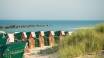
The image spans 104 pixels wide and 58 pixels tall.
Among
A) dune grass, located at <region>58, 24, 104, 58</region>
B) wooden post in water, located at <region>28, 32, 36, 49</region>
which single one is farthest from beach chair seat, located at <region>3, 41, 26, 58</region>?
wooden post in water, located at <region>28, 32, 36, 49</region>

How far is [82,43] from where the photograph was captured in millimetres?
8336

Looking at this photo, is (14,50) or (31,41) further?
(31,41)

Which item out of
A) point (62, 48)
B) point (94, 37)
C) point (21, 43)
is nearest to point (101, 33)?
point (94, 37)

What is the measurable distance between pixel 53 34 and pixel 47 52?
163 centimetres

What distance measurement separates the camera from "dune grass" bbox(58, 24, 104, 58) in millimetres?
7887

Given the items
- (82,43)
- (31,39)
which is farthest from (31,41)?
(82,43)

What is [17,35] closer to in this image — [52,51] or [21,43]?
[52,51]

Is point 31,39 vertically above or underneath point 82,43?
underneath

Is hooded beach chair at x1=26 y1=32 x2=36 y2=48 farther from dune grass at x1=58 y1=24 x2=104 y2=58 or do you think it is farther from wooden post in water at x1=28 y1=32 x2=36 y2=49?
dune grass at x1=58 y1=24 x2=104 y2=58

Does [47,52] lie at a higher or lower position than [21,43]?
lower

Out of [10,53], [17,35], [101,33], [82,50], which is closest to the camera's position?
[10,53]

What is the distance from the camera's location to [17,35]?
410 inches

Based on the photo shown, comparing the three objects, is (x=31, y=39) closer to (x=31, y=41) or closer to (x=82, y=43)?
(x=31, y=41)

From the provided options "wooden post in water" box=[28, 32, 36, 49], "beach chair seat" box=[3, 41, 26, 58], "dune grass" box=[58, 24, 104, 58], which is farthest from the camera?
"wooden post in water" box=[28, 32, 36, 49]
